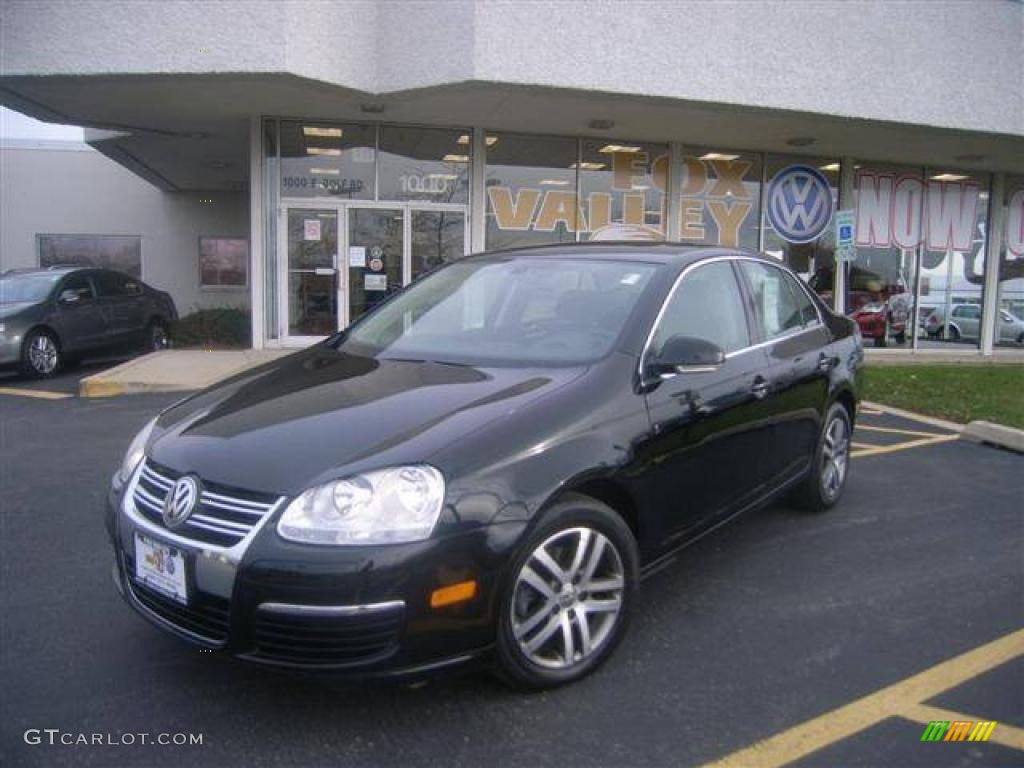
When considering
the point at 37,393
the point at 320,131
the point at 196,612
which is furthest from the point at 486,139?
the point at 196,612

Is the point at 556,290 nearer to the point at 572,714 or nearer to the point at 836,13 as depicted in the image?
the point at 572,714

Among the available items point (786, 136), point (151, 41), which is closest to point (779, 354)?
point (151, 41)

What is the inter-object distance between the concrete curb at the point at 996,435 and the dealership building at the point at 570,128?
4344mm

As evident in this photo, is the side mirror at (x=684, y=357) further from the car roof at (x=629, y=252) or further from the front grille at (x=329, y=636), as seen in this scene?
the front grille at (x=329, y=636)

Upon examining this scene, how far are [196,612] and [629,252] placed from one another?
2.58m

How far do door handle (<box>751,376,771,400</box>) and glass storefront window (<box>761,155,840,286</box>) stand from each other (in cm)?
1214

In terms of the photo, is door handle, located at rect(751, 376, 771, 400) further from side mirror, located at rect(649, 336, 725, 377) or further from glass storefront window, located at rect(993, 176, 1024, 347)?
glass storefront window, located at rect(993, 176, 1024, 347)

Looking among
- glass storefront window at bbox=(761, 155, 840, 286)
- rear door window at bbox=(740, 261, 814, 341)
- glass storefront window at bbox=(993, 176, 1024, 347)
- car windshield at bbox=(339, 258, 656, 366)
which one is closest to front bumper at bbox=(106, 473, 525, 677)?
car windshield at bbox=(339, 258, 656, 366)

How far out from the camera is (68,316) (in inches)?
482

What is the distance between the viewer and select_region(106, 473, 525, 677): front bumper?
247cm

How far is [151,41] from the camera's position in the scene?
33.6ft

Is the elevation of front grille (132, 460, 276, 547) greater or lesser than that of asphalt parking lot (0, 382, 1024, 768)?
greater

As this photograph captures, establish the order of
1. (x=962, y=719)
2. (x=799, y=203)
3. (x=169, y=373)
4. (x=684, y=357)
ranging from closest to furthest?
(x=962, y=719), (x=684, y=357), (x=169, y=373), (x=799, y=203)

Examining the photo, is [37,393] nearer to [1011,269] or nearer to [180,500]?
[180,500]
